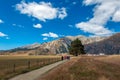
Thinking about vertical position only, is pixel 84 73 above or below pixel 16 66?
below

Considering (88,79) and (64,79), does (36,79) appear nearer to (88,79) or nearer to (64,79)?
(64,79)

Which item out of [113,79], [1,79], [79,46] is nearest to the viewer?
[1,79]

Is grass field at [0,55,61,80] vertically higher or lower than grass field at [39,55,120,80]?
higher

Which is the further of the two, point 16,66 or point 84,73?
point 16,66

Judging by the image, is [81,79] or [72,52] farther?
[72,52]

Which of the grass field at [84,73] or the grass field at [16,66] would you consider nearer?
the grass field at [84,73]

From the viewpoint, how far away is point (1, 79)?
2116cm

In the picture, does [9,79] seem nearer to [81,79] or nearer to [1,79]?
[1,79]

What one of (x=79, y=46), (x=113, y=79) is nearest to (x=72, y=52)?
(x=79, y=46)

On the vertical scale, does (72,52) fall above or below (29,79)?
above

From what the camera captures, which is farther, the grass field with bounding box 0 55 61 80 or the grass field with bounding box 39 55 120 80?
the grass field with bounding box 0 55 61 80

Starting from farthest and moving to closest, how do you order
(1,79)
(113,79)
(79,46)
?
(79,46)
(113,79)
(1,79)

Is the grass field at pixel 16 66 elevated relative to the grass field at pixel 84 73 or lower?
elevated

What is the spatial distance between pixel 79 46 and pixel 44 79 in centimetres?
13577
